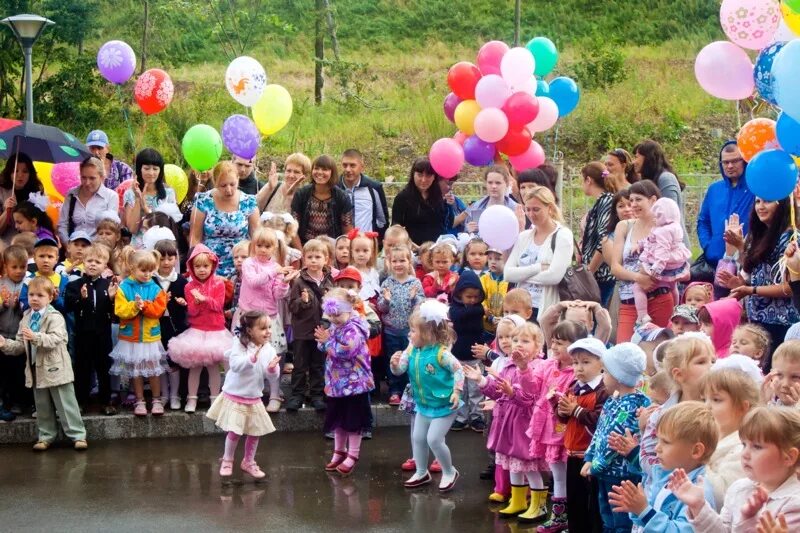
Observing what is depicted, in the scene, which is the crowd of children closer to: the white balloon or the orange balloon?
the orange balloon

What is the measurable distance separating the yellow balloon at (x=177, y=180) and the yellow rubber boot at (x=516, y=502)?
5.49 m

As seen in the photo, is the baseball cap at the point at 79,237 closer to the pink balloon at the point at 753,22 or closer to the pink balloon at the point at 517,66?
the pink balloon at the point at 517,66

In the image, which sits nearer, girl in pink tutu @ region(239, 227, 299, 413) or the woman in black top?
girl in pink tutu @ region(239, 227, 299, 413)

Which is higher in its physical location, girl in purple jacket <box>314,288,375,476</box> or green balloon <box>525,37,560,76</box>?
green balloon <box>525,37,560,76</box>

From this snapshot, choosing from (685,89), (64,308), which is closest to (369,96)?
(685,89)

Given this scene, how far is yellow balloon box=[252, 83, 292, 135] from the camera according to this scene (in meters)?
12.1

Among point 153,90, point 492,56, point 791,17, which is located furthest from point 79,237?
point 791,17

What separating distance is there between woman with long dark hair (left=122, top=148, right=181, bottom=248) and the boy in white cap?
5.87m

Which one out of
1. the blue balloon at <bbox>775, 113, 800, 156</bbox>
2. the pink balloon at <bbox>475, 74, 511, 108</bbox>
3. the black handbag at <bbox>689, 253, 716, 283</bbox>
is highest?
the pink balloon at <bbox>475, 74, 511, 108</bbox>

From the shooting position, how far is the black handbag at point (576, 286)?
920 cm

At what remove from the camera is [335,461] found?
9031 millimetres

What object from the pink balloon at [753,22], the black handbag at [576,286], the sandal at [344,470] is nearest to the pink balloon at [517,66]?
the black handbag at [576,286]

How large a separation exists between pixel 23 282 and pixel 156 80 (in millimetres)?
3208

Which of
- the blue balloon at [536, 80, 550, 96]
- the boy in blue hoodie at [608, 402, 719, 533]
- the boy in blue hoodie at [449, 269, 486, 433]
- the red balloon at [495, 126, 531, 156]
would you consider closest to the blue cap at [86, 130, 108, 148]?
the red balloon at [495, 126, 531, 156]
